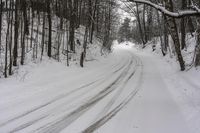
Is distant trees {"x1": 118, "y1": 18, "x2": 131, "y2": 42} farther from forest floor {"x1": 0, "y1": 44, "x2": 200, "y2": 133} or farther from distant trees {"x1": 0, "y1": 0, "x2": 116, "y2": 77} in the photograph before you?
→ forest floor {"x1": 0, "y1": 44, "x2": 200, "y2": 133}

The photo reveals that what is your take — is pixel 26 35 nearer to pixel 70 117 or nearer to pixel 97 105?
pixel 97 105

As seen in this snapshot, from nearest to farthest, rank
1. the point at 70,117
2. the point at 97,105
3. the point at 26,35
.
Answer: the point at 70,117 < the point at 97,105 < the point at 26,35

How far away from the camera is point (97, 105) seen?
976 cm

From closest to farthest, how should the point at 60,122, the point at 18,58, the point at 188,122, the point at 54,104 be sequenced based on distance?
1. the point at 60,122
2. the point at 188,122
3. the point at 54,104
4. the point at 18,58

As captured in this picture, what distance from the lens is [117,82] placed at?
1517 centimetres

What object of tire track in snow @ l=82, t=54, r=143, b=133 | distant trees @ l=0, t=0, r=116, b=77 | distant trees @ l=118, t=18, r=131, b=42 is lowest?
tire track in snow @ l=82, t=54, r=143, b=133

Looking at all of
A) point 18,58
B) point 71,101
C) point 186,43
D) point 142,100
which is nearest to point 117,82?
point 142,100

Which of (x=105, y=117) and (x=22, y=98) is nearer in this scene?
(x=105, y=117)

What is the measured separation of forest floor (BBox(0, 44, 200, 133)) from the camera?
296 inches

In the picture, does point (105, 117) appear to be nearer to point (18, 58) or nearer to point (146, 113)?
point (146, 113)

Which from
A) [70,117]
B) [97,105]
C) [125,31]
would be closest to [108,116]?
[70,117]

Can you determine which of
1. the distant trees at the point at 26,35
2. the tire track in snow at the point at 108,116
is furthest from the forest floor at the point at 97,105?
the distant trees at the point at 26,35

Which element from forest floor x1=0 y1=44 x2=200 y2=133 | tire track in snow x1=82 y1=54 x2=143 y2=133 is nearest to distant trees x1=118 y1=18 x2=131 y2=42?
forest floor x1=0 y1=44 x2=200 y2=133

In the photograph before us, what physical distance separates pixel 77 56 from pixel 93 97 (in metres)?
14.5
